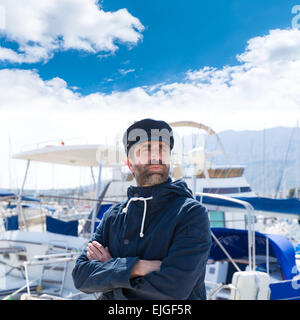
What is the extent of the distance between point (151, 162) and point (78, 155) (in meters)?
4.72

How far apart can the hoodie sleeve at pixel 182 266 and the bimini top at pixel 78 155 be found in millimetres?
3387

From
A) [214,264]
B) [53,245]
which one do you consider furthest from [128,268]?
[53,245]

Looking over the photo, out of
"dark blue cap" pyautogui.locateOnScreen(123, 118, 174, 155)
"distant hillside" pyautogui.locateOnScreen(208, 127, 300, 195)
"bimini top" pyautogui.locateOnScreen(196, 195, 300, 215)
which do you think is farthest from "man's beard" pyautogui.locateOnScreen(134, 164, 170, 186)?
"distant hillside" pyautogui.locateOnScreen(208, 127, 300, 195)

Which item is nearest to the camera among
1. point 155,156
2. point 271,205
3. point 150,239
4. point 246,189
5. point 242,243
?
point 150,239

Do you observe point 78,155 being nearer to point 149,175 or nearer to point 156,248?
point 149,175

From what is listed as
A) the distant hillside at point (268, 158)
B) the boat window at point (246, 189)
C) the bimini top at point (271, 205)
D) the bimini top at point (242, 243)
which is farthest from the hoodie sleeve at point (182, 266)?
the boat window at point (246, 189)

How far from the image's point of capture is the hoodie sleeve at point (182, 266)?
1093 mm

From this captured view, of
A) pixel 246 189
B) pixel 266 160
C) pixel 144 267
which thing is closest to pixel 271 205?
pixel 144 267

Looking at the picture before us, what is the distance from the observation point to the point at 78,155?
580cm

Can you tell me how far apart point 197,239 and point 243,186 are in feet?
39.5

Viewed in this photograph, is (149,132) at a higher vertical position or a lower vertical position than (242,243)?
higher

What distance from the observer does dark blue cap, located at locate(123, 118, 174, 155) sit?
1340mm

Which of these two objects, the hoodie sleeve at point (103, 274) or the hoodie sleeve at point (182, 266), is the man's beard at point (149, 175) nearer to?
the hoodie sleeve at point (182, 266)

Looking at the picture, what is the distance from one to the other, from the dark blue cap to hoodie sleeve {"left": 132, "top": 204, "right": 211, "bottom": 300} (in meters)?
0.38
